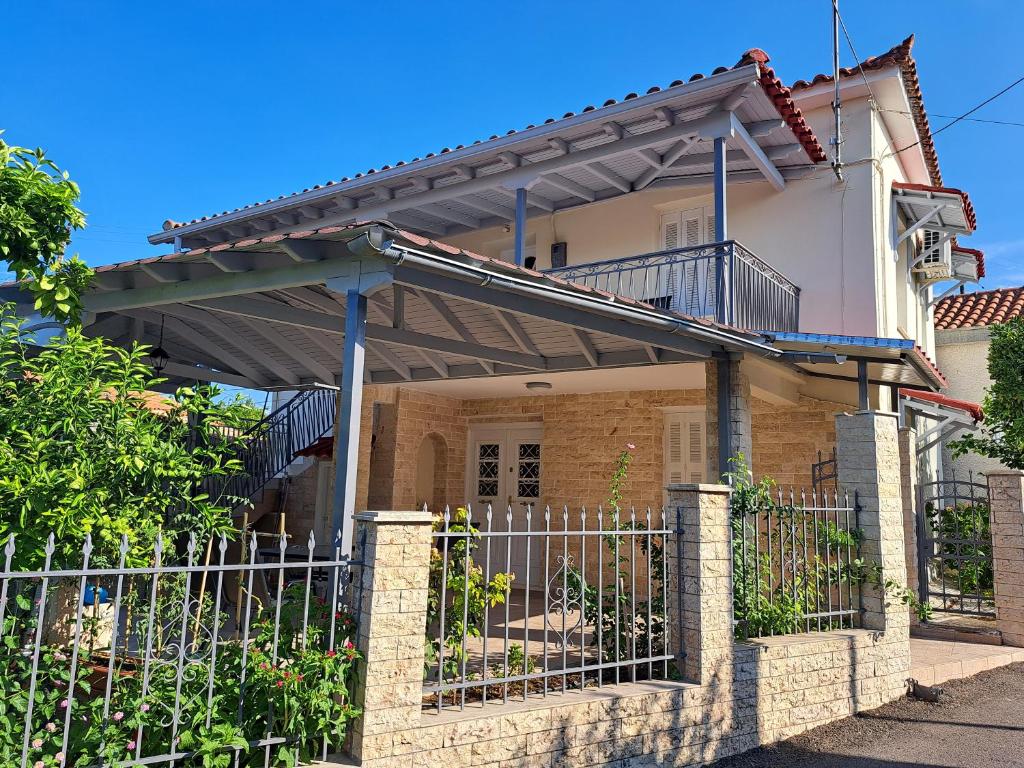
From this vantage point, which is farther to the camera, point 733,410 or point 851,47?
point 851,47

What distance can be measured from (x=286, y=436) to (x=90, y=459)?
946cm

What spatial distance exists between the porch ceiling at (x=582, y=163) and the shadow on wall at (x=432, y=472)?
11.5ft

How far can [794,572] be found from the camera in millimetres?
6070

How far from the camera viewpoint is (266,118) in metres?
17.4

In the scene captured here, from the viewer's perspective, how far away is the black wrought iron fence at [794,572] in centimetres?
573

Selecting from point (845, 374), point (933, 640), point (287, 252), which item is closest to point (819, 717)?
point (933, 640)

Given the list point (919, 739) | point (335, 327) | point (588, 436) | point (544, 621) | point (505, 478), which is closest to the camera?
point (544, 621)

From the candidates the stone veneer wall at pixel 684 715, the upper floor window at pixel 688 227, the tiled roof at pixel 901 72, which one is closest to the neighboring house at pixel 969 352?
the tiled roof at pixel 901 72

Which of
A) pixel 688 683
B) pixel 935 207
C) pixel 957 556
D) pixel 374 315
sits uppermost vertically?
pixel 935 207

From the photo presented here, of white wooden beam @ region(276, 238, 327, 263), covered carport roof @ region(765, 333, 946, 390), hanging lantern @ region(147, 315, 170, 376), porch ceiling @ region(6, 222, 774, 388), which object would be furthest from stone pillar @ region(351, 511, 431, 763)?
covered carport roof @ region(765, 333, 946, 390)

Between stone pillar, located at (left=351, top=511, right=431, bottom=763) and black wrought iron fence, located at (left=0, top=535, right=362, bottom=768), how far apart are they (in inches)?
4.0

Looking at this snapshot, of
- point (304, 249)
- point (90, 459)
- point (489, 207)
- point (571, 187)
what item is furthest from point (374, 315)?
point (90, 459)

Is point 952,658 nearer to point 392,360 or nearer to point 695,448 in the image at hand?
point 695,448

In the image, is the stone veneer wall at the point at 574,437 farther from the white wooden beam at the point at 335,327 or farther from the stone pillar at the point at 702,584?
the stone pillar at the point at 702,584
